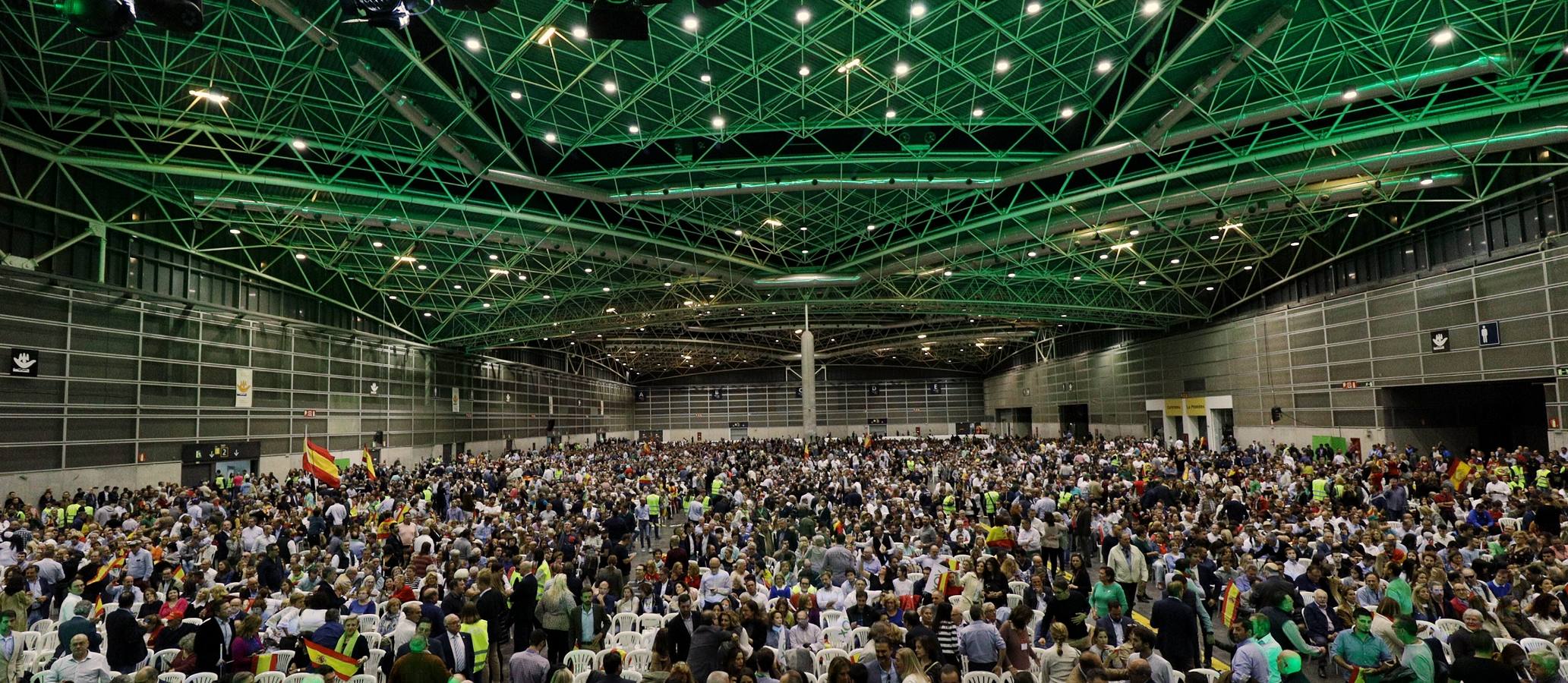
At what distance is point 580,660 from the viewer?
8352 mm

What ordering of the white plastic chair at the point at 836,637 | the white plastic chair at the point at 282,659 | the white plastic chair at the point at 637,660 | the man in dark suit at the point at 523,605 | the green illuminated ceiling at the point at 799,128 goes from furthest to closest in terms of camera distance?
the green illuminated ceiling at the point at 799,128 < the man in dark suit at the point at 523,605 < the white plastic chair at the point at 836,637 < the white plastic chair at the point at 637,660 < the white plastic chair at the point at 282,659

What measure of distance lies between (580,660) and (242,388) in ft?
94.7

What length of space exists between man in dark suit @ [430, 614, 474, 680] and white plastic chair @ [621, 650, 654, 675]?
5.15 feet

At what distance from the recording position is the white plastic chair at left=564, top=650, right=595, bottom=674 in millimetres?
8281

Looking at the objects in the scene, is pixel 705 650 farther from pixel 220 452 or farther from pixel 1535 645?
pixel 220 452

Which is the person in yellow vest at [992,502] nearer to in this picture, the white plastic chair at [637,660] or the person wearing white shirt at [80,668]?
the white plastic chair at [637,660]

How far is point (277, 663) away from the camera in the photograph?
7.98m

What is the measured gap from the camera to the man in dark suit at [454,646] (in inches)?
305

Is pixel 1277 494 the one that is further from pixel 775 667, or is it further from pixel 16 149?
pixel 16 149

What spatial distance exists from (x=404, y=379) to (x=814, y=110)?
30774mm

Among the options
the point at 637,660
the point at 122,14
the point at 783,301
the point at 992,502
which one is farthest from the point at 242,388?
the point at 637,660

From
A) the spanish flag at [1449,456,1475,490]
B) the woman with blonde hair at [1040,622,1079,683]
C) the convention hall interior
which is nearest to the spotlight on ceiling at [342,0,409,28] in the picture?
the convention hall interior

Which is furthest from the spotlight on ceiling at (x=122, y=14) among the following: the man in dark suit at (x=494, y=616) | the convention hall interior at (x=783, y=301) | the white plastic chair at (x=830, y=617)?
the white plastic chair at (x=830, y=617)

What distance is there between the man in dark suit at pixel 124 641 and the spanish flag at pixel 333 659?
5.71ft
